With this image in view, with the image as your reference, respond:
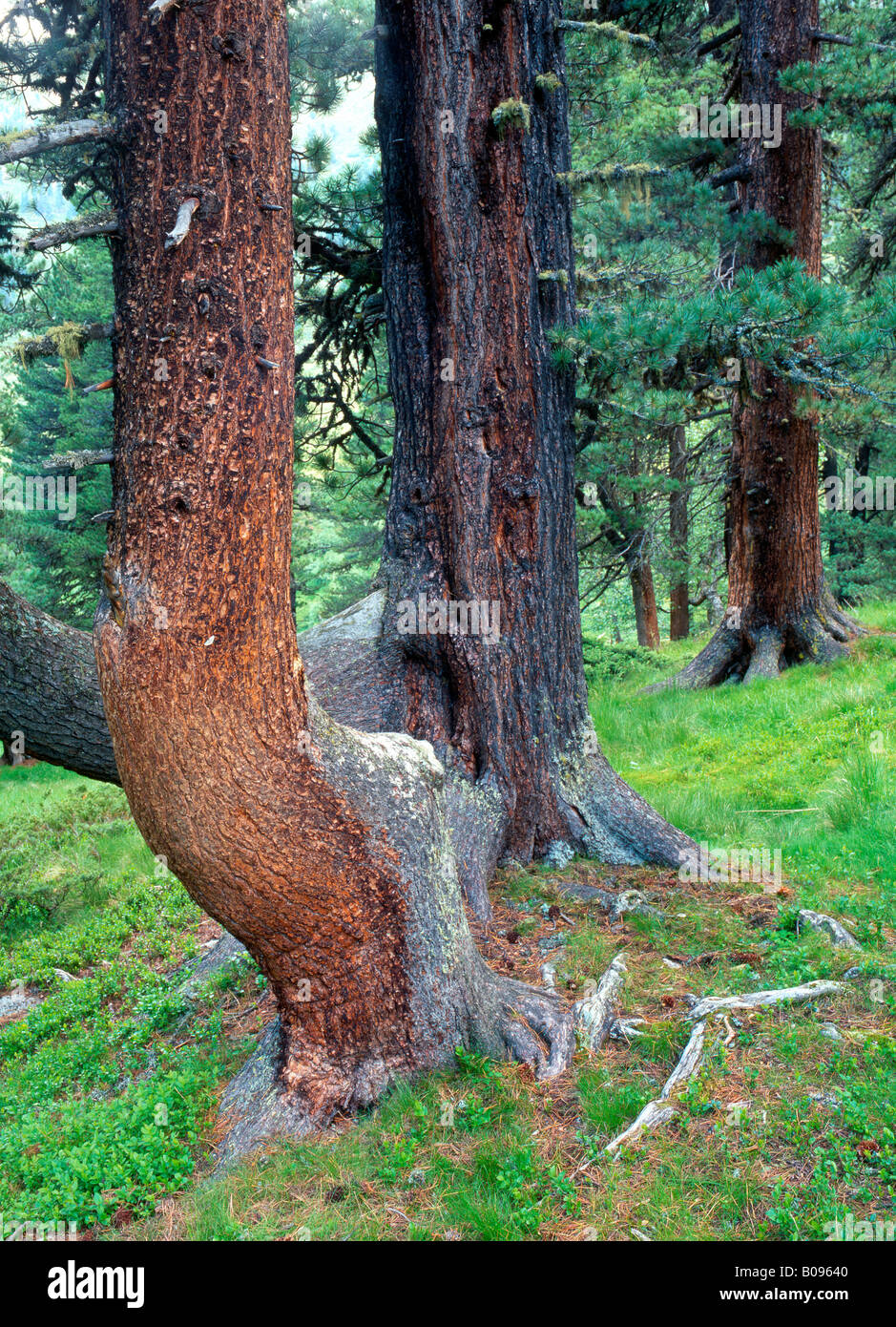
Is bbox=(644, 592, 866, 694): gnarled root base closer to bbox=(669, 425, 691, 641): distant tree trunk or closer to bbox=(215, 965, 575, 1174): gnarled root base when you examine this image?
bbox=(669, 425, 691, 641): distant tree trunk

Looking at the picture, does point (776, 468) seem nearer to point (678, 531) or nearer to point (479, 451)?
point (678, 531)

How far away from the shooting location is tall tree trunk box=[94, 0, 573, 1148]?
2533mm

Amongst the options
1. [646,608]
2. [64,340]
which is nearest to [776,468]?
[646,608]

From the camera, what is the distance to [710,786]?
6.91 metres

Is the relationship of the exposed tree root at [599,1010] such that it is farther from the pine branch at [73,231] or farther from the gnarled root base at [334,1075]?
the pine branch at [73,231]

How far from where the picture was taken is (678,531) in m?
14.9

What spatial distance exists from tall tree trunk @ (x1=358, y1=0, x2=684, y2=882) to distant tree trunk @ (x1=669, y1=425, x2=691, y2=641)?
5.30 metres

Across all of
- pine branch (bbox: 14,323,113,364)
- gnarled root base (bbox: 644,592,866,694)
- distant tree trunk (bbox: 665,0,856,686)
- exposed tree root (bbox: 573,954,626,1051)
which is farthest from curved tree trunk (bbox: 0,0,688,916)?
gnarled root base (bbox: 644,592,866,694)

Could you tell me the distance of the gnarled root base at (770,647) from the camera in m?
9.83

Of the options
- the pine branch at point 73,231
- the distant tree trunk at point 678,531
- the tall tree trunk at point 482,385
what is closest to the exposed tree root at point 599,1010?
the tall tree trunk at point 482,385

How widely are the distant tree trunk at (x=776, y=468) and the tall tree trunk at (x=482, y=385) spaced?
5.13 metres

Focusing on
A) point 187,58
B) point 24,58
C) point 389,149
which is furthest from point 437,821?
point 24,58

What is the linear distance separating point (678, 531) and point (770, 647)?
5.29 m

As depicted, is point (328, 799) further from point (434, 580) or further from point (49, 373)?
point (49, 373)
